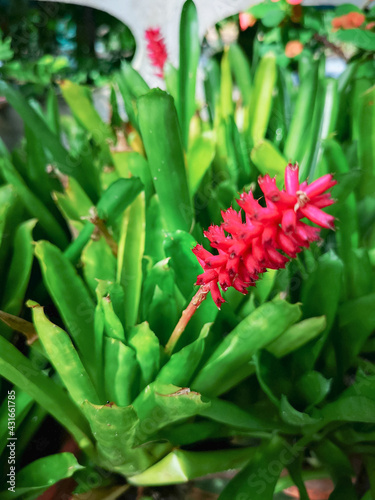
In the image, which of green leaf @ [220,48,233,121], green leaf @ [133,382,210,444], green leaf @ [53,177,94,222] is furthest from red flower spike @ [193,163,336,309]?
green leaf @ [220,48,233,121]

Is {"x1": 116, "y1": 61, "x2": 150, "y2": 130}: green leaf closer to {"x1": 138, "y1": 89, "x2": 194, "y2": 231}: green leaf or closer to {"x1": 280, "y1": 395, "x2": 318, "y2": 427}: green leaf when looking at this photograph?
{"x1": 138, "y1": 89, "x2": 194, "y2": 231}: green leaf

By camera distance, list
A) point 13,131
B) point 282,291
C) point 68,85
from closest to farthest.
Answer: point 282,291 → point 68,85 → point 13,131

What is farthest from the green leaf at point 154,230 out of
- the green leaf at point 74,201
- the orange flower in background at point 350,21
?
the orange flower in background at point 350,21

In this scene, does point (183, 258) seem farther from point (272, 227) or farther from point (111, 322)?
point (272, 227)

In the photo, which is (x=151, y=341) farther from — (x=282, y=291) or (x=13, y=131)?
(x=13, y=131)

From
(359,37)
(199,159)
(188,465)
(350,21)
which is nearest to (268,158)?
(199,159)

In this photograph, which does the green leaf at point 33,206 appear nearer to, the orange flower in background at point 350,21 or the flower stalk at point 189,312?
the flower stalk at point 189,312

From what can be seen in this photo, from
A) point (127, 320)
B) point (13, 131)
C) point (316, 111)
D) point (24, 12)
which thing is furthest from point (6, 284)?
point (24, 12)
